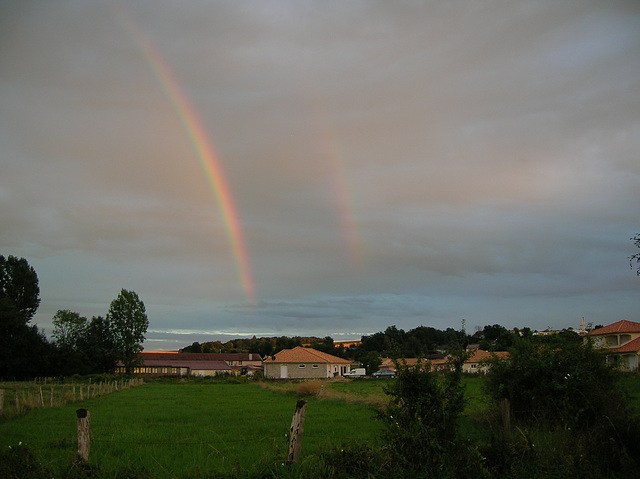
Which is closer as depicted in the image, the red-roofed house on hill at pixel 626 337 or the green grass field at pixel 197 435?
the green grass field at pixel 197 435

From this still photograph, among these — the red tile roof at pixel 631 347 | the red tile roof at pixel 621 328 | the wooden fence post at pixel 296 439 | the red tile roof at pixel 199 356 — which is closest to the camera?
the wooden fence post at pixel 296 439

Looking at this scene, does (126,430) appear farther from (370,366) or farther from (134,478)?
(370,366)

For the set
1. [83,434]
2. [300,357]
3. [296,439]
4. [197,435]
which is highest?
[83,434]

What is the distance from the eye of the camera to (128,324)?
9219 cm

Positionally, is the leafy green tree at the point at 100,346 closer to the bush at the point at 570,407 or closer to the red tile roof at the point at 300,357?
the red tile roof at the point at 300,357

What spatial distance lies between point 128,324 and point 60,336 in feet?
50.9

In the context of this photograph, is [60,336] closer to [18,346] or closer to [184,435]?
[18,346]

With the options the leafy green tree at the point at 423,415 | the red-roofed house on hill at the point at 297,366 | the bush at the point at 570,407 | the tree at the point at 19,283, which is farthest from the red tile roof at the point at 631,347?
the tree at the point at 19,283

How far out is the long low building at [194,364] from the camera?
331 ft

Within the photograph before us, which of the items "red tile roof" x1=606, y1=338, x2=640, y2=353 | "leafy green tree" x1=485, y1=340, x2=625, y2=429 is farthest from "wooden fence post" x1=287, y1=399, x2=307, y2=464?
"red tile roof" x1=606, y1=338, x2=640, y2=353

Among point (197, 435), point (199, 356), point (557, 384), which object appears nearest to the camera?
point (557, 384)

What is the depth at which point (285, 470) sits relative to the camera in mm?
7395

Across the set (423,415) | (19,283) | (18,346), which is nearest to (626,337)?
(423,415)

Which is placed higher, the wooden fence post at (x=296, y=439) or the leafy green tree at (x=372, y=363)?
the wooden fence post at (x=296, y=439)
